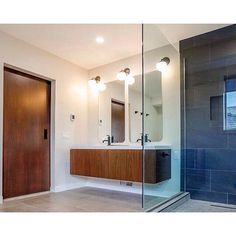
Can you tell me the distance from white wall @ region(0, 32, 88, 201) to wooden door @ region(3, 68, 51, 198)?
0.51ft

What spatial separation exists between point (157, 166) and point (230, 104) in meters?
1.26

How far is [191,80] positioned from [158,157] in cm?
123

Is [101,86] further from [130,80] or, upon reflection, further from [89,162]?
[89,162]

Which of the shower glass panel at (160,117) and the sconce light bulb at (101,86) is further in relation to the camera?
the sconce light bulb at (101,86)

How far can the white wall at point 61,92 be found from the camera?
349 centimetres

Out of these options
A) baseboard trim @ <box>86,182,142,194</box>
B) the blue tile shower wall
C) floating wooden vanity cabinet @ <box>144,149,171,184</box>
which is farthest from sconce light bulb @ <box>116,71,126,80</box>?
baseboard trim @ <box>86,182,142,194</box>

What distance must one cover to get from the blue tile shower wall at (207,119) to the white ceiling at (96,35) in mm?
229

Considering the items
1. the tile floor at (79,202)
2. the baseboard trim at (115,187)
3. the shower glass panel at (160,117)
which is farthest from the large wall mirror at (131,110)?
the tile floor at (79,202)

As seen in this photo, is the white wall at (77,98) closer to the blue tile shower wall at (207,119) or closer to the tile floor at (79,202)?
the blue tile shower wall at (207,119)

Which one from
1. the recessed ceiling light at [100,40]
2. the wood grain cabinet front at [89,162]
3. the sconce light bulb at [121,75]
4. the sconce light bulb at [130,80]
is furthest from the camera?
the sconce light bulb at [121,75]

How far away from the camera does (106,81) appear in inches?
178

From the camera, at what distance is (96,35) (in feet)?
11.0
